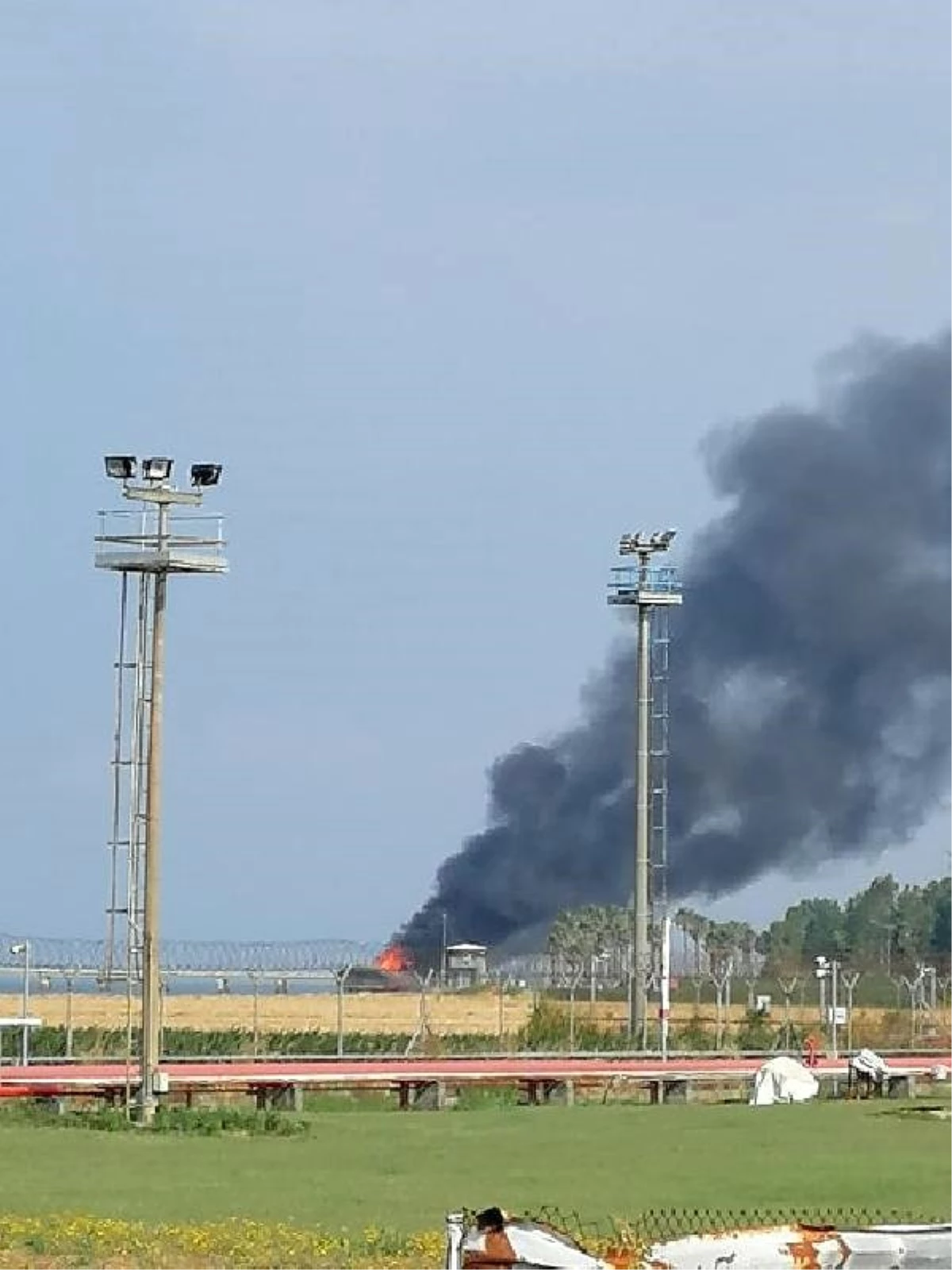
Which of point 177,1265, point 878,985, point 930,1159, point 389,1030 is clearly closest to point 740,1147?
point 930,1159

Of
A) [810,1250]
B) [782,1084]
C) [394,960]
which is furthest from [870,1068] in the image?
[394,960]

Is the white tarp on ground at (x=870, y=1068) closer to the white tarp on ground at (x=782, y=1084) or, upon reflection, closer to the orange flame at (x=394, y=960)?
the white tarp on ground at (x=782, y=1084)

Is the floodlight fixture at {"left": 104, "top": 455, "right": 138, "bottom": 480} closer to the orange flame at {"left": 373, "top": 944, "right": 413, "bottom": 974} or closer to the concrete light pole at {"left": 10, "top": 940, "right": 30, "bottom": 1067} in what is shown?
the concrete light pole at {"left": 10, "top": 940, "right": 30, "bottom": 1067}

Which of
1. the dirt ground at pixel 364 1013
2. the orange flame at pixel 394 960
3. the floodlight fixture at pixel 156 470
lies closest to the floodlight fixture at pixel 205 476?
the floodlight fixture at pixel 156 470

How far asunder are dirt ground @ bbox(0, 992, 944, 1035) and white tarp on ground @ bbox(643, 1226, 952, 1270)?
52149 millimetres

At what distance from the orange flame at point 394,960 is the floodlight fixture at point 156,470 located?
5177 centimetres

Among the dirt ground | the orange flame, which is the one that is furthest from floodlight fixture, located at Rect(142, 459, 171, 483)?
the orange flame

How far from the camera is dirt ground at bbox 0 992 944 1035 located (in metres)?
70.3

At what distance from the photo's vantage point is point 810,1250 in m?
11.7

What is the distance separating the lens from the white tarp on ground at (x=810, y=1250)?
452 inches

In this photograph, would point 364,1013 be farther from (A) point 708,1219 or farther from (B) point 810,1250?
(B) point 810,1250

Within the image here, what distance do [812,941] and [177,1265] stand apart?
107 metres

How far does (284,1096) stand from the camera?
42688 millimetres

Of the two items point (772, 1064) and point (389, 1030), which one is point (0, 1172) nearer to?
point (772, 1064)
